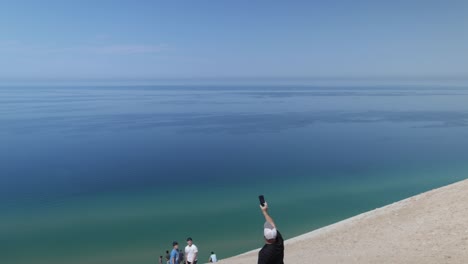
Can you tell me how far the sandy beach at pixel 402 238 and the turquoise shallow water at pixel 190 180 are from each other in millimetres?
5505

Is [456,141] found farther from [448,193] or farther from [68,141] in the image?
[68,141]

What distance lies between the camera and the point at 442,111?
101250 millimetres

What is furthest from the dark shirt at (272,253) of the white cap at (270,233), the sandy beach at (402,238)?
the sandy beach at (402,238)

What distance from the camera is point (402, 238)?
47.4 ft

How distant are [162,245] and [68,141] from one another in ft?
133

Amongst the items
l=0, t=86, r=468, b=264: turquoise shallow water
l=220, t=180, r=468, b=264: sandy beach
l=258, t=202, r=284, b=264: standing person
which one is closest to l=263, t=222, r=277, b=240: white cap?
l=258, t=202, r=284, b=264: standing person

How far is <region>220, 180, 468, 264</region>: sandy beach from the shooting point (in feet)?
39.9

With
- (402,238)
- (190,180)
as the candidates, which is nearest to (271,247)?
(402,238)

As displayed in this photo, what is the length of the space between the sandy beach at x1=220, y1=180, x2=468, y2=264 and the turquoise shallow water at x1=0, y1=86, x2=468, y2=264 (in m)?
5.50

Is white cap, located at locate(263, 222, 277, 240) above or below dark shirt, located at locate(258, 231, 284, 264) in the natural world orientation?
above

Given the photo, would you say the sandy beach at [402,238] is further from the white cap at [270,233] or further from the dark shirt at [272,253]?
the white cap at [270,233]

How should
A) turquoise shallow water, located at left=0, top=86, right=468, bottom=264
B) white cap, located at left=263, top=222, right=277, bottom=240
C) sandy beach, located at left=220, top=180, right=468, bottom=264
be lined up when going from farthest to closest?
turquoise shallow water, located at left=0, top=86, right=468, bottom=264 → sandy beach, located at left=220, top=180, right=468, bottom=264 → white cap, located at left=263, top=222, right=277, bottom=240

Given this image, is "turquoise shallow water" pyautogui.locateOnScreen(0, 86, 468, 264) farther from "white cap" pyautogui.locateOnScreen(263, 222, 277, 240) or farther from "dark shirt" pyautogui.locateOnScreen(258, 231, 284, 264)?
"white cap" pyautogui.locateOnScreen(263, 222, 277, 240)

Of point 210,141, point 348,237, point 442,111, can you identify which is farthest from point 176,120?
point 348,237
